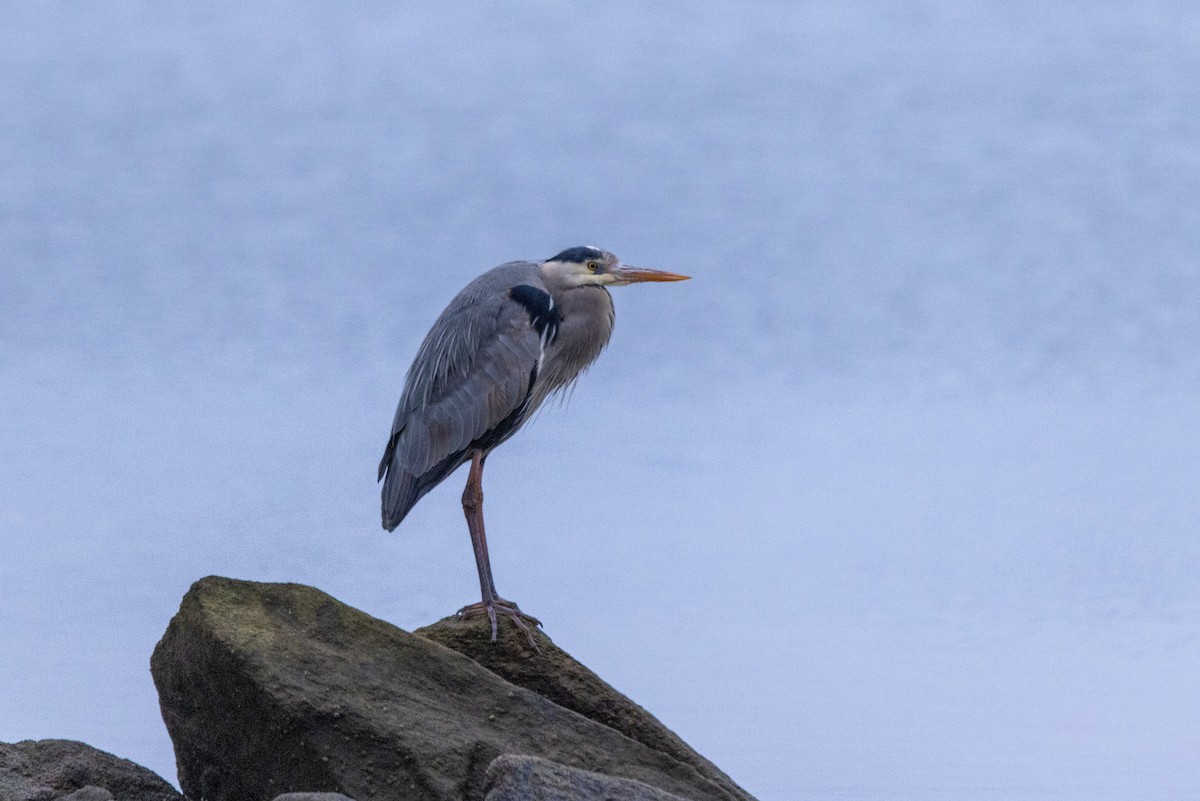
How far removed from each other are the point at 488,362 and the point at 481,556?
142 centimetres

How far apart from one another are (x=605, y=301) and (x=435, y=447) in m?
1.69

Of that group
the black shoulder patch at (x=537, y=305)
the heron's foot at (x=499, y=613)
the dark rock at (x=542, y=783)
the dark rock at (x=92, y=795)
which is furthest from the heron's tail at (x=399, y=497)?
the dark rock at (x=542, y=783)

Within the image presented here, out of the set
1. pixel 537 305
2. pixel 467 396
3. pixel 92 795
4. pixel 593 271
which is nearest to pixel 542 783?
pixel 92 795

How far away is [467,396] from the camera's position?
920 cm

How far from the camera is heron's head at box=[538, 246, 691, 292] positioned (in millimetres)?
9562

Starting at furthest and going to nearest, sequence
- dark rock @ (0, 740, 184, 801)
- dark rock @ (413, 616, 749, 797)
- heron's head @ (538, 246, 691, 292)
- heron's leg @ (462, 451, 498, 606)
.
→ 1. heron's head @ (538, 246, 691, 292)
2. heron's leg @ (462, 451, 498, 606)
3. dark rock @ (413, 616, 749, 797)
4. dark rock @ (0, 740, 184, 801)

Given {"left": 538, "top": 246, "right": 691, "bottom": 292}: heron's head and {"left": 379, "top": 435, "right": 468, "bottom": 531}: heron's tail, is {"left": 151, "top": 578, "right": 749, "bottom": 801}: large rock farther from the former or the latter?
{"left": 538, "top": 246, "right": 691, "bottom": 292}: heron's head

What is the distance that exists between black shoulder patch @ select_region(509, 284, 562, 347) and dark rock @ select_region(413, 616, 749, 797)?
2320mm

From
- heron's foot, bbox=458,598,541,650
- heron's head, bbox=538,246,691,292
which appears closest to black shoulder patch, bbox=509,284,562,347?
heron's head, bbox=538,246,691,292

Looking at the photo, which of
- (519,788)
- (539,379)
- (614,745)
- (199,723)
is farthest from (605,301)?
(519,788)

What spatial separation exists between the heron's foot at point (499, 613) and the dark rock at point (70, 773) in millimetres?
1995

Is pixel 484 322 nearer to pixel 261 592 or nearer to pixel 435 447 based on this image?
pixel 435 447

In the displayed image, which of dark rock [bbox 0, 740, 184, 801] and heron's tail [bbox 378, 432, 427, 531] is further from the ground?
heron's tail [bbox 378, 432, 427, 531]

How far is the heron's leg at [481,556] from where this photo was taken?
8.13 meters
